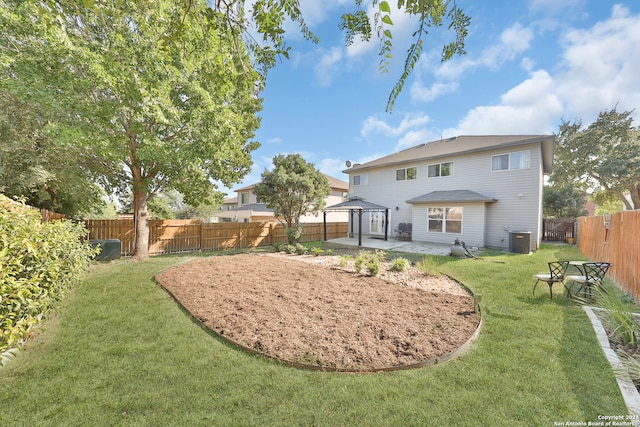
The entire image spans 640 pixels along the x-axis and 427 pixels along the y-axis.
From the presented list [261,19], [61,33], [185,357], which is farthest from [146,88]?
[185,357]

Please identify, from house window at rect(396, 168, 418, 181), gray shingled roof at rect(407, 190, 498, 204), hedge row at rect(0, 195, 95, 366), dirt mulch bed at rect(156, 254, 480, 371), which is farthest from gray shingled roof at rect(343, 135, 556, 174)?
hedge row at rect(0, 195, 95, 366)

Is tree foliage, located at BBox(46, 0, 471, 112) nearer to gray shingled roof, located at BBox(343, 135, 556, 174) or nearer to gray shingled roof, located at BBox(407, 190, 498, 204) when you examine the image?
gray shingled roof, located at BBox(407, 190, 498, 204)

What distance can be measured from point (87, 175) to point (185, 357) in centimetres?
1171

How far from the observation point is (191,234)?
1312 centimetres

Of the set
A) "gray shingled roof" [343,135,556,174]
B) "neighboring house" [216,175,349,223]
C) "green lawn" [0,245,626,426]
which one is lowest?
"green lawn" [0,245,626,426]

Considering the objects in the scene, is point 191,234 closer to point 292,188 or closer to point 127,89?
point 292,188

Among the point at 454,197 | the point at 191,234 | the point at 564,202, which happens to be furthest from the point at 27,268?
the point at 564,202

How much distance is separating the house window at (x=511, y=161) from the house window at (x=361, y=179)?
817 centimetres

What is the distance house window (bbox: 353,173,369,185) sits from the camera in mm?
19059

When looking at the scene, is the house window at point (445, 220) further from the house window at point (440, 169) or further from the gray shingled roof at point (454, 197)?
the house window at point (440, 169)

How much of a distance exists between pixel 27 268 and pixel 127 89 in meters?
6.21

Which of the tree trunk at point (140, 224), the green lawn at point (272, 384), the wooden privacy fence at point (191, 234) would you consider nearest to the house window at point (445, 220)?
the wooden privacy fence at point (191, 234)

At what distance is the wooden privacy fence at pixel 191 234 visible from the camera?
11.1 meters

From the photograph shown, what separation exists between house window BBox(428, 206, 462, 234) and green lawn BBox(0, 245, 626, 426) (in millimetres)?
10099
